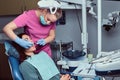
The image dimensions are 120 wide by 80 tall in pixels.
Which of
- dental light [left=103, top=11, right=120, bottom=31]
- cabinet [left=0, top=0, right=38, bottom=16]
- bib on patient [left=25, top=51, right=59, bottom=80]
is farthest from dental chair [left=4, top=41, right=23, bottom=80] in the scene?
cabinet [left=0, top=0, right=38, bottom=16]

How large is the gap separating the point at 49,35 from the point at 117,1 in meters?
1.04

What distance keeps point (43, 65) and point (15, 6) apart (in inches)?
76.1

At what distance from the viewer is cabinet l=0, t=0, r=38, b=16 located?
3.45 metres

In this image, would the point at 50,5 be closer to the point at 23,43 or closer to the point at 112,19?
the point at 23,43

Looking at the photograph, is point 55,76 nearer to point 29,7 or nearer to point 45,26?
point 45,26

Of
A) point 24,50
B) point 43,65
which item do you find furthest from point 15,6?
point 43,65

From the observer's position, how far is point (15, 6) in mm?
3582

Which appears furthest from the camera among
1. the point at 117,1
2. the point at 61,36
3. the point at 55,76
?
the point at 61,36

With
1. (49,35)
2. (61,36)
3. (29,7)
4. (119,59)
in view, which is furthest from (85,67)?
(29,7)

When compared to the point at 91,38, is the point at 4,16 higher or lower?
higher

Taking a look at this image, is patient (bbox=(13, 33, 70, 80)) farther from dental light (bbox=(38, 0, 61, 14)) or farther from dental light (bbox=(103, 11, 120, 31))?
dental light (bbox=(103, 11, 120, 31))

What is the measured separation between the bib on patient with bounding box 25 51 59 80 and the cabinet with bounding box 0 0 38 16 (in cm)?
165

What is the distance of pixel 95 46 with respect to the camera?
3.13m

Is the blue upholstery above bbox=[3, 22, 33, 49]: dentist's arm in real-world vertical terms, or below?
below
